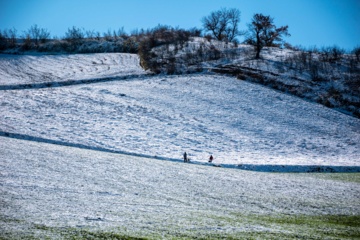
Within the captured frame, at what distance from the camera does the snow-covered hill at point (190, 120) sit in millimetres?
34594

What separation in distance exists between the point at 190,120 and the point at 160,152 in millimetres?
13389

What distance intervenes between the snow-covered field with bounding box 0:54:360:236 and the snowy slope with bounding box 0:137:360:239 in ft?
0.25

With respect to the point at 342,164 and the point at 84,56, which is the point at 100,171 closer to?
the point at 342,164

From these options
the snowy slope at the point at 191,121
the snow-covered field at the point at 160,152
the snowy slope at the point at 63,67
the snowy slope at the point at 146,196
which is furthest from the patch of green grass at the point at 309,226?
the snowy slope at the point at 63,67

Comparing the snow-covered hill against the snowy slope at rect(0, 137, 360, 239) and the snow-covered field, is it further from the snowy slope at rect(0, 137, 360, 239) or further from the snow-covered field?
the snowy slope at rect(0, 137, 360, 239)

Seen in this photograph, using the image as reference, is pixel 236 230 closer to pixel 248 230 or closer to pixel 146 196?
pixel 248 230

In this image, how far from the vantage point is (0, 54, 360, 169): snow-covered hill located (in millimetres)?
34594

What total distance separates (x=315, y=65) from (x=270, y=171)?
146ft

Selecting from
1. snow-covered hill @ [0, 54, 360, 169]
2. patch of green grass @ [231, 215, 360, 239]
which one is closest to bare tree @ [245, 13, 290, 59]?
snow-covered hill @ [0, 54, 360, 169]

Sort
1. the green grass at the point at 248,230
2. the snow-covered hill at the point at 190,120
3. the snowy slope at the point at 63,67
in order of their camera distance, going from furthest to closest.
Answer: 1. the snowy slope at the point at 63,67
2. the snow-covered hill at the point at 190,120
3. the green grass at the point at 248,230

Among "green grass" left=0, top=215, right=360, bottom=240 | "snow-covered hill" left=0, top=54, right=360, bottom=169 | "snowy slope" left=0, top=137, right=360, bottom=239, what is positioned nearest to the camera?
"green grass" left=0, top=215, right=360, bottom=240

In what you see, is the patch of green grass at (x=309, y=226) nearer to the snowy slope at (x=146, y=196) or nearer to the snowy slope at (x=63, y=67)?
the snowy slope at (x=146, y=196)

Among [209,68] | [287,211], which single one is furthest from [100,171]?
[209,68]

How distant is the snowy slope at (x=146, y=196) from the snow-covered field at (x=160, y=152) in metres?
0.08
